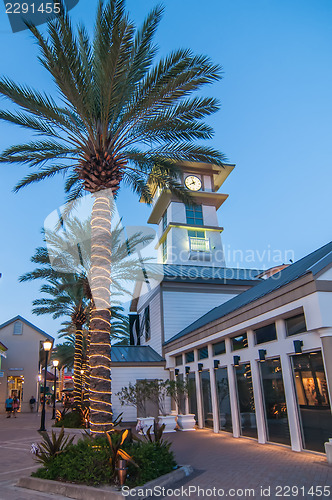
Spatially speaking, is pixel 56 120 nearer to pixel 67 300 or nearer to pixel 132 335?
pixel 67 300

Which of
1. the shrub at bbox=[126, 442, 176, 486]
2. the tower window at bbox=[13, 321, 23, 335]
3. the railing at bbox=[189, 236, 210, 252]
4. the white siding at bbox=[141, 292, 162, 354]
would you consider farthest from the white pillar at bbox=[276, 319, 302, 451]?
the tower window at bbox=[13, 321, 23, 335]

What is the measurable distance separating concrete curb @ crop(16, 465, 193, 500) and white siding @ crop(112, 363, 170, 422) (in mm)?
14000

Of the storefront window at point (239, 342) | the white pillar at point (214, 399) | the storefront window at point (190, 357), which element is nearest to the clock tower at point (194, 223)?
the storefront window at point (190, 357)

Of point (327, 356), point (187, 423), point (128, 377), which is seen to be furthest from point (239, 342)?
point (128, 377)

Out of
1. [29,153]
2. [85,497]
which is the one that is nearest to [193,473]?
[85,497]

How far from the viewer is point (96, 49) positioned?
405 inches

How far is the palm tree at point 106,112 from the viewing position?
971 cm

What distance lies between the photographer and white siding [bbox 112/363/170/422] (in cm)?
2166

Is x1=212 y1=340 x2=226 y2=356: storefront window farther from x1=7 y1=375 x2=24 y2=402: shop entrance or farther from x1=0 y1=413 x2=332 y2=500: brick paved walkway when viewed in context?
x1=7 y1=375 x2=24 y2=402: shop entrance

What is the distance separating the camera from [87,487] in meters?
6.70

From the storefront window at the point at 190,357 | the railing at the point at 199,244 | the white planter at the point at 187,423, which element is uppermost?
the railing at the point at 199,244

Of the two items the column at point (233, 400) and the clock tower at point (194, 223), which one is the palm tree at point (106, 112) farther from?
the clock tower at point (194, 223)

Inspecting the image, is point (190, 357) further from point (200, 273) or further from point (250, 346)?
point (200, 273)

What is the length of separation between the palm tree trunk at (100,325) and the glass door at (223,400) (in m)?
6.72
